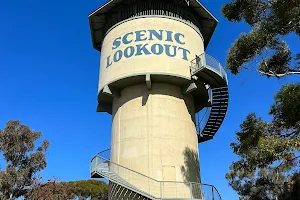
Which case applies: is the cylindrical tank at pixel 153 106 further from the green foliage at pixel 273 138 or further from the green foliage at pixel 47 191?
the green foliage at pixel 47 191

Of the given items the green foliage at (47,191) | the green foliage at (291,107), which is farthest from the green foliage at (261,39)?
the green foliage at (47,191)

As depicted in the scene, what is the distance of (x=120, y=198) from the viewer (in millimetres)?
17734

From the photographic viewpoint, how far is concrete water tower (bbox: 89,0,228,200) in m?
17.6

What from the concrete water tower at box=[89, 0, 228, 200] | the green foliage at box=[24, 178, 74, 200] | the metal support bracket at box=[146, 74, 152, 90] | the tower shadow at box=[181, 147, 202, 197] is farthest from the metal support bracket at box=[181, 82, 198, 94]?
the green foliage at box=[24, 178, 74, 200]

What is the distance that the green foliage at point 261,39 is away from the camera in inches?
503

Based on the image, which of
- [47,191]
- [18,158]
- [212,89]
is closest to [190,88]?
[212,89]

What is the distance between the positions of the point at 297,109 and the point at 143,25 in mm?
11767

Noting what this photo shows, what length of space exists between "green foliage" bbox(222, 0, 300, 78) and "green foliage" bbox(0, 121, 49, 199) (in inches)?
830

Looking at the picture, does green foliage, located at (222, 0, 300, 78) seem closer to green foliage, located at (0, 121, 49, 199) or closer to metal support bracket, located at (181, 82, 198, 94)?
metal support bracket, located at (181, 82, 198, 94)

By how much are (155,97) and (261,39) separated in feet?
25.6

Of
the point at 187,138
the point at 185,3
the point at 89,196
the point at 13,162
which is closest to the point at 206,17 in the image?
the point at 185,3

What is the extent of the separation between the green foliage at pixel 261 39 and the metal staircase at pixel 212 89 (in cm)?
479

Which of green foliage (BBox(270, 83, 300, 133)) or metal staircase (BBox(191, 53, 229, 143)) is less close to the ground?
metal staircase (BBox(191, 53, 229, 143))

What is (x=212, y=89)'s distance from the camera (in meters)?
20.8
